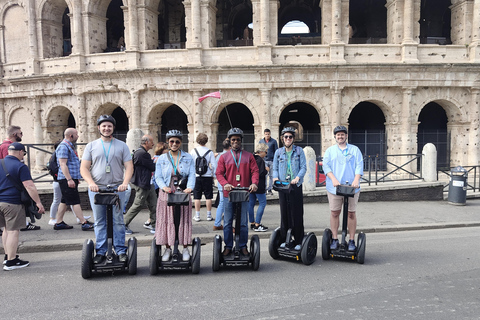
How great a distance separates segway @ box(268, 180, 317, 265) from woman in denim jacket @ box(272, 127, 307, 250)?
46mm

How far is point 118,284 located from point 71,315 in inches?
34.4

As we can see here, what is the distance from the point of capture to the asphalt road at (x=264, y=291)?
390 cm

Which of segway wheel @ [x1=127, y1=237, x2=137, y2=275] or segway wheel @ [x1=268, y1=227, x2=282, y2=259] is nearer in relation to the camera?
segway wheel @ [x1=127, y1=237, x2=137, y2=275]

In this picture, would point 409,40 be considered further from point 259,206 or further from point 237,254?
point 237,254

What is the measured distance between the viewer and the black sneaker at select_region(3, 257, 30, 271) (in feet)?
17.1

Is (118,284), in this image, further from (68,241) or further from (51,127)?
(51,127)

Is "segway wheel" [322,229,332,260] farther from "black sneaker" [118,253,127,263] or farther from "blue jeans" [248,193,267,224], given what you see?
"black sneaker" [118,253,127,263]

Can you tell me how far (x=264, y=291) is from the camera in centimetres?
448

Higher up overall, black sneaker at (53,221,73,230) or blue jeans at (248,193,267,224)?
blue jeans at (248,193,267,224)

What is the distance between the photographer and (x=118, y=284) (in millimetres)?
4668

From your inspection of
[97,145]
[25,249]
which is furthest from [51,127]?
[97,145]

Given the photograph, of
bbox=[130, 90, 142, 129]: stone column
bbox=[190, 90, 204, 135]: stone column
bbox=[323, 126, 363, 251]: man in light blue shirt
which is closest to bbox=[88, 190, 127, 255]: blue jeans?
bbox=[323, 126, 363, 251]: man in light blue shirt

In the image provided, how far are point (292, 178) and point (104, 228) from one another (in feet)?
9.67

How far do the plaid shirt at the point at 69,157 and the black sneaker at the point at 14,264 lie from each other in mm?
2095
